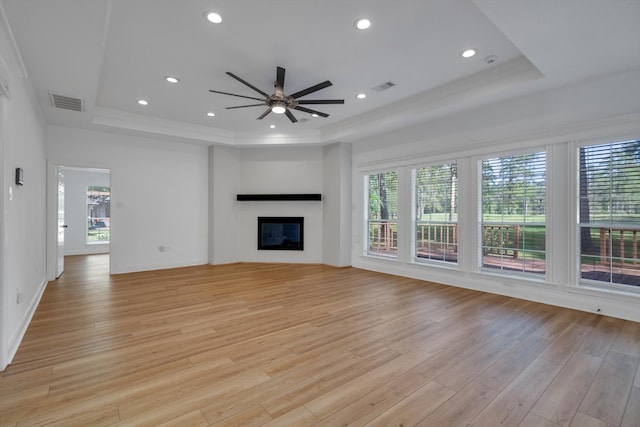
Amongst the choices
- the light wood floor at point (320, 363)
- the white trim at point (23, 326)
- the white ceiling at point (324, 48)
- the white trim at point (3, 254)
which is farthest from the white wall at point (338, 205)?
the white trim at point (3, 254)

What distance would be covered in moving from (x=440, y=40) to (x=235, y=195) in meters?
5.51

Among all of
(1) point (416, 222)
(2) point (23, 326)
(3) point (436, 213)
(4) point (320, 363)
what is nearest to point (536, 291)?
(3) point (436, 213)

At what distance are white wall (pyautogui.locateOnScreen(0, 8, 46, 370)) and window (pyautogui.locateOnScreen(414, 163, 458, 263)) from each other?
5.45 m

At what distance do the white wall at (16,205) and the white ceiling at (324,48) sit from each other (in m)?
0.27

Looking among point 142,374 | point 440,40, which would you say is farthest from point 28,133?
point 440,40

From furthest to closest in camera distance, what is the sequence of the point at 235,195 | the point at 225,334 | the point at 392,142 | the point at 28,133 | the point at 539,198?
the point at 235,195 → the point at 392,142 → the point at 539,198 → the point at 28,133 → the point at 225,334

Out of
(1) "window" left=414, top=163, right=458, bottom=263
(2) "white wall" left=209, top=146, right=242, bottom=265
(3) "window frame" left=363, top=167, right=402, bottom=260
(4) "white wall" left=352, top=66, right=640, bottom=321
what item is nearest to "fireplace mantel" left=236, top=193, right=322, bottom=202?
(2) "white wall" left=209, top=146, right=242, bottom=265

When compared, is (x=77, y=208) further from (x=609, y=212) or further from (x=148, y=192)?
(x=609, y=212)

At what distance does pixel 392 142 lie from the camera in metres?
6.09

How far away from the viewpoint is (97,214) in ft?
31.5

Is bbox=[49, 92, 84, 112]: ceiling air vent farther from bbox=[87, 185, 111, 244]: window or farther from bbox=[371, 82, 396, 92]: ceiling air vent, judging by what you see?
bbox=[87, 185, 111, 244]: window

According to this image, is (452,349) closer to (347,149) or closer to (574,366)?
(574,366)

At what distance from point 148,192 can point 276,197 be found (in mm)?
2697

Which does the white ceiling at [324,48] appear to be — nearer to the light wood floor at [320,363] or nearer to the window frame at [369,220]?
the window frame at [369,220]
